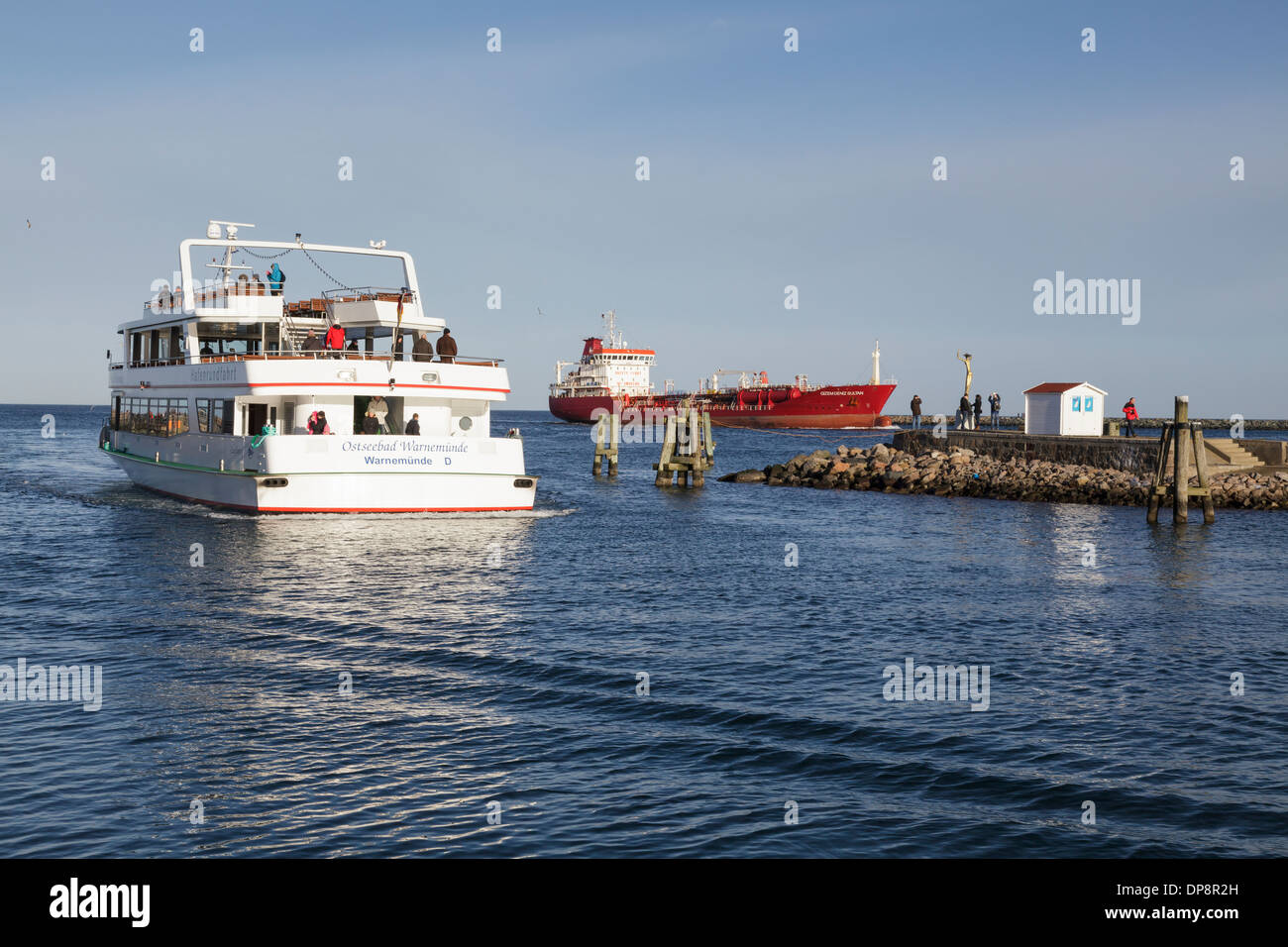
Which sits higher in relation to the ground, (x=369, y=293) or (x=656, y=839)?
(x=369, y=293)

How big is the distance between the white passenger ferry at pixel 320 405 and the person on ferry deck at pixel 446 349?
0.11m

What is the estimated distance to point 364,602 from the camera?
18.3m

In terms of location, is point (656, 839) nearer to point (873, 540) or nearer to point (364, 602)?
point (364, 602)

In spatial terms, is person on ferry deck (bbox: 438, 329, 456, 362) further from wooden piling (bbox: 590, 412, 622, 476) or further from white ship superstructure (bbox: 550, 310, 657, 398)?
white ship superstructure (bbox: 550, 310, 657, 398)

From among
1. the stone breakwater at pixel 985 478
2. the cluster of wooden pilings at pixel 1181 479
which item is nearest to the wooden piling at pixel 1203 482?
the cluster of wooden pilings at pixel 1181 479

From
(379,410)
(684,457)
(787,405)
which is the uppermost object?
(787,405)

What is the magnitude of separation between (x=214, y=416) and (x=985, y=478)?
2947 cm

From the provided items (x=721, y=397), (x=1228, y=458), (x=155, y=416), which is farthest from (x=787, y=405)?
(x=155, y=416)

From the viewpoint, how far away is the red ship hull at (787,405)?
351 feet

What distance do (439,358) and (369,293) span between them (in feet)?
15.2

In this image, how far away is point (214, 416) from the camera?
31.1 meters

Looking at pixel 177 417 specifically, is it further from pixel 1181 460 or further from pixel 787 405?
pixel 787 405

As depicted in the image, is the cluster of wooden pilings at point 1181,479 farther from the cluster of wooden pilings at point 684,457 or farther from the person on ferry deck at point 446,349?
the person on ferry deck at point 446,349
